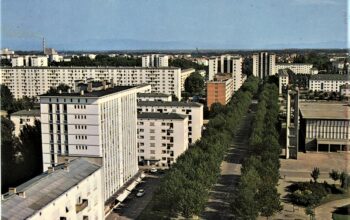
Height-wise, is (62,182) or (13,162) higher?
(62,182)

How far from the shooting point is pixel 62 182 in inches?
123

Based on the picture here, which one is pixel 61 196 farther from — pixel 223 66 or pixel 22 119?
pixel 223 66

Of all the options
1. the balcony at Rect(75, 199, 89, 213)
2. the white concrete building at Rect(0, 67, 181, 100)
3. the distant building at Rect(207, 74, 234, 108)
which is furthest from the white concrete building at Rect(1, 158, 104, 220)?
the white concrete building at Rect(0, 67, 181, 100)

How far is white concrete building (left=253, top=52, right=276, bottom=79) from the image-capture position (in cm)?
2461

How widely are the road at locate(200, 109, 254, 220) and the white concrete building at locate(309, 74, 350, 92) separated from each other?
10075 millimetres

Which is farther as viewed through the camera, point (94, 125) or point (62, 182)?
point (94, 125)

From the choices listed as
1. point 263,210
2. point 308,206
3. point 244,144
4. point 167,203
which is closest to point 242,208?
point 263,210

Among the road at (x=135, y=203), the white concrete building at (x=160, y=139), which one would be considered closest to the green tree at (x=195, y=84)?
the white concrete building at (x=160, y=139)

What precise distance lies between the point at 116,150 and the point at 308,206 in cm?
275

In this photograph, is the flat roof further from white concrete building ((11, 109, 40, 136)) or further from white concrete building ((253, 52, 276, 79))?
white concrete building ((253, 52, 276, 79))

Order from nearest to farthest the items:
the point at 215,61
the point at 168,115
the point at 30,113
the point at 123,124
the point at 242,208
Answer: the point at 242,208, the point at 123,124, the point at 168,115, the point at 30,113, the point at 215,61

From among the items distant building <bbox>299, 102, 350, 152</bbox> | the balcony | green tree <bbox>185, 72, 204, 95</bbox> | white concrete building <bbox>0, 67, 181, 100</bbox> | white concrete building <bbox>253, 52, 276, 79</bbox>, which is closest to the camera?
the balcony

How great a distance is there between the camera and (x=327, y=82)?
66.2 ft

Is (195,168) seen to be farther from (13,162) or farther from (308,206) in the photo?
(13,162)
